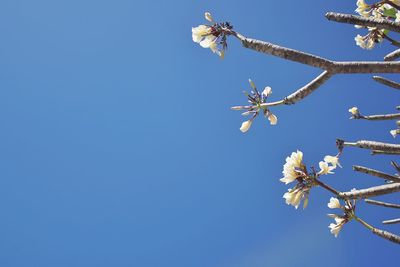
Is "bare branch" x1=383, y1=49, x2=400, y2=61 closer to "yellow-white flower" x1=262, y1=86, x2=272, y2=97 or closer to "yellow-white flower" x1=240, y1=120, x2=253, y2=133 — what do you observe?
"yellow-white flower" x1=262, y1=86, x2=272, y2=97

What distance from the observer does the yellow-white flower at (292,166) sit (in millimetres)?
4402

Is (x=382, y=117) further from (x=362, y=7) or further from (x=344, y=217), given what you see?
(x=344, y=217)

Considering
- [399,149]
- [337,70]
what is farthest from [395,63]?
[399,149]

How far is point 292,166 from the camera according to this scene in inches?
176

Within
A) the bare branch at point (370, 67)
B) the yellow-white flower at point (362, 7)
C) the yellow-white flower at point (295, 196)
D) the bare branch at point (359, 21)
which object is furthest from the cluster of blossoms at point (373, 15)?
the yellow-white flower at point (295, 196)

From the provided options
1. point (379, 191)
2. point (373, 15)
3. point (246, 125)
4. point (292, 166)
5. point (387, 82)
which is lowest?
point (379, 191)

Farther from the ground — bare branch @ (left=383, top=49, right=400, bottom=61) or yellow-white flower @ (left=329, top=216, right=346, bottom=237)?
bare branch @ (left=383, top=49, right=400, bottom=61)

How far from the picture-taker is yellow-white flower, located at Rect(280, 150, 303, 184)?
4.40 metres

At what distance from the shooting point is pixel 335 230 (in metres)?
5.00

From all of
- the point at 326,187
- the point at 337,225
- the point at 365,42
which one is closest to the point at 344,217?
the point at 337,225

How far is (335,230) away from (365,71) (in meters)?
2.13

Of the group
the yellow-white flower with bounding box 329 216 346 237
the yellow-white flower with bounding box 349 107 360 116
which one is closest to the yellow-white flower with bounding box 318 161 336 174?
the yellow-white flower with bounding box 329 216 346 237

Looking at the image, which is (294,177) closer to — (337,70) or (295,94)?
(295,94)

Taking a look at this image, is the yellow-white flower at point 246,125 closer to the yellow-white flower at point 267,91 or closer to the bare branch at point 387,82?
the yellow-white flower at point 267,91
